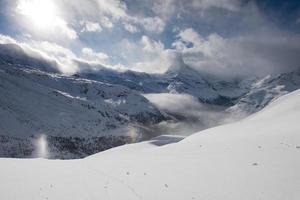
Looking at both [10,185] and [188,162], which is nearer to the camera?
[10,185]

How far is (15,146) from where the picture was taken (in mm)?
191875

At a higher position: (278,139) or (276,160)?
(278,139)

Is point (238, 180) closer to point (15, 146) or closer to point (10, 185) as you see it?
point (10, 185)

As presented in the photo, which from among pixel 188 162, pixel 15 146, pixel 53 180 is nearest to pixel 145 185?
pixel 188 162

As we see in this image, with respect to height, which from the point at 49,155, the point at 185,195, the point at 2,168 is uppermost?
the point at 49,155

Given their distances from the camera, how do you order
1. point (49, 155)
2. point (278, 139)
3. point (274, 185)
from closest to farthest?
point (274, 185), point (278, 139), point (49, 155)

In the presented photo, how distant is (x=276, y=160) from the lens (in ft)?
42.9

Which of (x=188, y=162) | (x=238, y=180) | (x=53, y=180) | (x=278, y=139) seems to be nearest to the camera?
(x=238, y=180)

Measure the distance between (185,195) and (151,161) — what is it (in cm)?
667

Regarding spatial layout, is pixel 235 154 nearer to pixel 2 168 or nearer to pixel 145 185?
pixel 145 185

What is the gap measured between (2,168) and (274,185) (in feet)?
46.3

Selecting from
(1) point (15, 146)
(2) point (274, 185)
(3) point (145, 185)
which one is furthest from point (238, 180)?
(1) point (15, 146)

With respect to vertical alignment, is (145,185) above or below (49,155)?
below

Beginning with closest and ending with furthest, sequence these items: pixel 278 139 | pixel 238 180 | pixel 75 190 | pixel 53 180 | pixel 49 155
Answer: pixel 238 180 → pixel 75 190 → pixel 53 180 → pixel 278 139 → pixel 49 155
